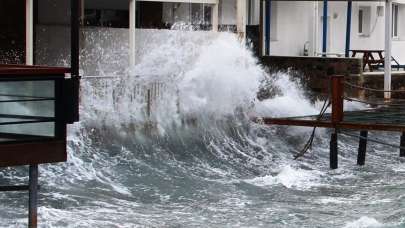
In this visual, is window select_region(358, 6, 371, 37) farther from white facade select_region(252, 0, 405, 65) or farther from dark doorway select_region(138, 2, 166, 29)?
dark doorway select_region(138, 2, 166, 29)

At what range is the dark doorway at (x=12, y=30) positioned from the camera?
61.1 ft

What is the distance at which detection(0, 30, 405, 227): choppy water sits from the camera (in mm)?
13852

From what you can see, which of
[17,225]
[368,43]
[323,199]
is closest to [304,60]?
[368,43]

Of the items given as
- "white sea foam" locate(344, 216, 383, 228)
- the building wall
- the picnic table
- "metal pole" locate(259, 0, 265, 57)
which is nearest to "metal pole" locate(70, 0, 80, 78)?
"white sea foam" locate(344, 216, 383, 228)

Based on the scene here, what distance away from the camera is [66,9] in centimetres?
1948

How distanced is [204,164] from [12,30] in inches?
178

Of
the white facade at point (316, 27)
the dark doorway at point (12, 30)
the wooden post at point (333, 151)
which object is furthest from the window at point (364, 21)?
the dark doorway at point (12, 30)

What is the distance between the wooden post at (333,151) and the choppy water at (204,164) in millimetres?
154

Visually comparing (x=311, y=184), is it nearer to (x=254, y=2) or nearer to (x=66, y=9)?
(x=66, y=9)

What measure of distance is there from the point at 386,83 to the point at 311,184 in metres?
8.49

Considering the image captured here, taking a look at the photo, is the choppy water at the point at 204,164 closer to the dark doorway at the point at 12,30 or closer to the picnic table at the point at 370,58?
the dark doorway at the point at 12,30

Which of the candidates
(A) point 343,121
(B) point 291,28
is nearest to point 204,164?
(A) point 343,121

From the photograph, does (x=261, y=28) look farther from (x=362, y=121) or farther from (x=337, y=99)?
(x=337, y=99)

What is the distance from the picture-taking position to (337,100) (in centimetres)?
1809
